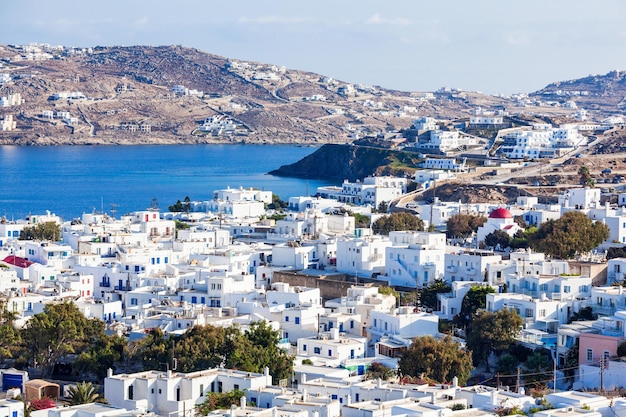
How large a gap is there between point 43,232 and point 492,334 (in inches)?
705

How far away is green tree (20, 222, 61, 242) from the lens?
37688 mm

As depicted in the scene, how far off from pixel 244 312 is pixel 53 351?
4.02 m

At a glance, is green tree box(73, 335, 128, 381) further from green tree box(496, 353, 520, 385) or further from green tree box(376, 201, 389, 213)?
green tree box(376, 201, 389, 213)

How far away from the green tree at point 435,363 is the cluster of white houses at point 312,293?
2.72ft

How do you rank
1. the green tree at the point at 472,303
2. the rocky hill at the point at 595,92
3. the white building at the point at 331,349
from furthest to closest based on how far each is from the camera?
the rocky hill at the point at 595,92 < the green tree at the point at 472,303 < the white building at the point at 331,349

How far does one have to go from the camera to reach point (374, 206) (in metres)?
54.4

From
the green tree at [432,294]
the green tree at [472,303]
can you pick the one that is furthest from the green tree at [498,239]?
the green tree at [472,303]

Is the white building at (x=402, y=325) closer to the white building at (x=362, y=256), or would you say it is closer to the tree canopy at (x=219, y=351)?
Result: the tree canopy at (x=219, y=351)

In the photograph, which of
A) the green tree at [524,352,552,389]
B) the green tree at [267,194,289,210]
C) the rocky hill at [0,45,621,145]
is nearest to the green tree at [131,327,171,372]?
the green tree at [524,352,552,389]

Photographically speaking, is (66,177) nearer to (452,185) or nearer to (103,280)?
(452,185)

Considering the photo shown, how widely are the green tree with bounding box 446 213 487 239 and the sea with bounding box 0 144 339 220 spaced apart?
1418cm

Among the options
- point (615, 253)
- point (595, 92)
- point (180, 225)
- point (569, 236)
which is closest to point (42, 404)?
point (569, 236)

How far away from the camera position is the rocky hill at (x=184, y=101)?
141 meters

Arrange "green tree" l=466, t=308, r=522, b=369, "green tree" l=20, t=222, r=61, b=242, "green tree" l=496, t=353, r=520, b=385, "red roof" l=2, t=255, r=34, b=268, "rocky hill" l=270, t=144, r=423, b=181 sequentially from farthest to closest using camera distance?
"rocky hill" l=270, t=144, r=423, b=181 → "green tree" l=20, t=222, r=61, b=242 → "red roof" l=2, t=255, r=34, b=268 → "green tree" l=466, t=308, r=522, b=369 → "green tree" l=496, t=353, r=520, b=385
